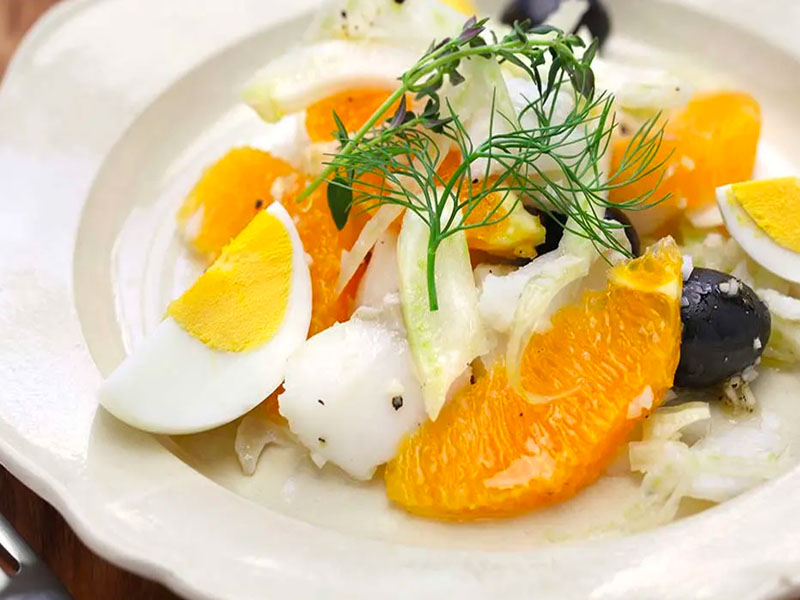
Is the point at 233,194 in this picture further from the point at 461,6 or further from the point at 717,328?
the point at 717,328

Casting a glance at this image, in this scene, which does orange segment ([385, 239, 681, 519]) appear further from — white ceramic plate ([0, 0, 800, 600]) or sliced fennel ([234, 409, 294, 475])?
sliced fennel ([234, 409, 294, 475])

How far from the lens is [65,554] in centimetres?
192

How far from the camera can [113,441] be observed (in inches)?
75.2

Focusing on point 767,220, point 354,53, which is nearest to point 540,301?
point 767,220

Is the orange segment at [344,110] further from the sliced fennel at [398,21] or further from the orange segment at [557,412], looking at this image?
the orange segment at [557,412]

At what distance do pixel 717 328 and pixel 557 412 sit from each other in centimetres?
43

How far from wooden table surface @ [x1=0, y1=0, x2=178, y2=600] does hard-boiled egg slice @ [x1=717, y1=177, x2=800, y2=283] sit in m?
1.58

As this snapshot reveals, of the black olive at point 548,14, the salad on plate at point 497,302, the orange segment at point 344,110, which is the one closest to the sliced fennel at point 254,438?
the salad on plate at point 497,302

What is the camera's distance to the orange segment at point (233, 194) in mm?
2480

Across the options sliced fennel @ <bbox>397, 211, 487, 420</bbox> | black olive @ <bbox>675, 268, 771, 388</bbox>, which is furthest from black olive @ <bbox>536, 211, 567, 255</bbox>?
black olive @ <bbox>675, 268, 771, 388</bbox>

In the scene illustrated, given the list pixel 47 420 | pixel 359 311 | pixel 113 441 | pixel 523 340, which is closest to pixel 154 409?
pixel 113 441

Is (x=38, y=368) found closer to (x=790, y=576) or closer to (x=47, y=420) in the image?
(x=47, y=420)

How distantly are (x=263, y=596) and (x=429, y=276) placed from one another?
766mm

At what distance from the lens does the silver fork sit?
1.75 m
